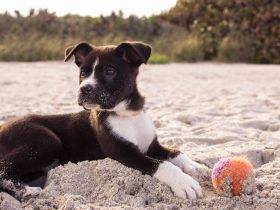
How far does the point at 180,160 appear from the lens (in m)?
4.43

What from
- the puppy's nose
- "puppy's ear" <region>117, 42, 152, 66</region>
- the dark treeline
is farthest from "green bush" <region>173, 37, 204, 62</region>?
the puppy's nose

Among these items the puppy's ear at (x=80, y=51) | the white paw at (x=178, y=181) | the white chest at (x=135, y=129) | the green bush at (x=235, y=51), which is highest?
the puppy's ear at (x=80, y=51)

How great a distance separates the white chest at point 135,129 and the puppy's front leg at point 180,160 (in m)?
0.09

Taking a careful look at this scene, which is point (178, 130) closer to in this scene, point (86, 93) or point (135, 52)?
point (135, 52)

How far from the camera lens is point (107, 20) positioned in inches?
922

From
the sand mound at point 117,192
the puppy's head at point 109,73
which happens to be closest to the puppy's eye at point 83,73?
the puppy's head at point 109,73

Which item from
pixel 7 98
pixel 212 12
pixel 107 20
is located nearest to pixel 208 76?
pixel 7 98

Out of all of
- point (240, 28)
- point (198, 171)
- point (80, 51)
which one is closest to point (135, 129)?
point (198, 171)

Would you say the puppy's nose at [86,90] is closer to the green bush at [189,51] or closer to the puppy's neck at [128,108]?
the puppy's neck at [128,108]

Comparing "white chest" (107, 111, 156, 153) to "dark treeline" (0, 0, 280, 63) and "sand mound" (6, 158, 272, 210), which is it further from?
"dark treeline" (0, 0, 280, 63)

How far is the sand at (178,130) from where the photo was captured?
363cm

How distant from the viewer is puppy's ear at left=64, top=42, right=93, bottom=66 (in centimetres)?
448

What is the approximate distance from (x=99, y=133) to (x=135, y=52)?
2.40 ft

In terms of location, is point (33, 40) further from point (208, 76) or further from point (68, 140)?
point (68, 140)
